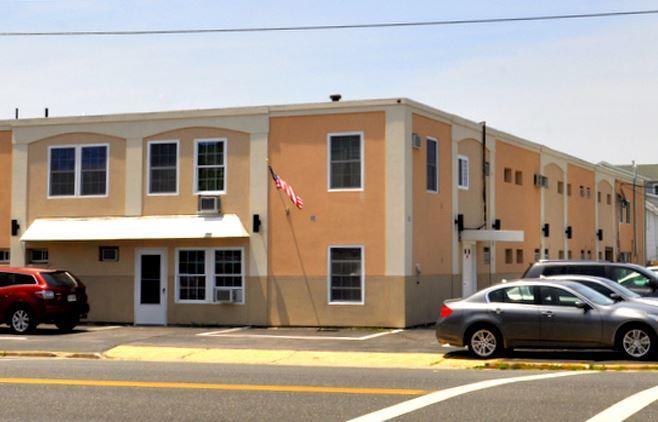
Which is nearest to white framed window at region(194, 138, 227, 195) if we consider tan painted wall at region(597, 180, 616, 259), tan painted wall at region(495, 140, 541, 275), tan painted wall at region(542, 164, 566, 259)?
tan painted wall at region(495, 140, 541, 275)

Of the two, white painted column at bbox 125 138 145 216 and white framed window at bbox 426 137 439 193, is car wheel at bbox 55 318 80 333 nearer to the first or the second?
white painted column at bbox 125 138 145 216

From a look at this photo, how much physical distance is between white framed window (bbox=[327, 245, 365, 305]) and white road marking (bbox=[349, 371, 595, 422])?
36.5 feet

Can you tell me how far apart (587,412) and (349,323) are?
1512cm

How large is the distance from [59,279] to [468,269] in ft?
41.2

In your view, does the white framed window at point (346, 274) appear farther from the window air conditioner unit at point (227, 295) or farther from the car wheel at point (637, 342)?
the car wheel at point (637, 342)

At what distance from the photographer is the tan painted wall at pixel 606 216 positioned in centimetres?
4556

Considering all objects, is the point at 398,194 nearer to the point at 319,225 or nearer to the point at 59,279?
the point at 319,225

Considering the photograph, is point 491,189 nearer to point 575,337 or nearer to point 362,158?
point 362,158

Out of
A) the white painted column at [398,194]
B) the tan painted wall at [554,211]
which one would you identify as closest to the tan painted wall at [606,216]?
the tan painted wall at [554,211]

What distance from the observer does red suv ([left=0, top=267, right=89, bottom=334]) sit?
79.2 ft

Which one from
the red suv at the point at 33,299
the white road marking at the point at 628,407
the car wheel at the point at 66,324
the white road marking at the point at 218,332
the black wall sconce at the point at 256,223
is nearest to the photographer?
the white road marking at the point at 628,407

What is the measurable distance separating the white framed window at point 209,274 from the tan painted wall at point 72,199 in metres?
2.73

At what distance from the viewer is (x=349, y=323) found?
25.6 m

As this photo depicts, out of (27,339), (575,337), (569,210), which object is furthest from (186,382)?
(569,210)
